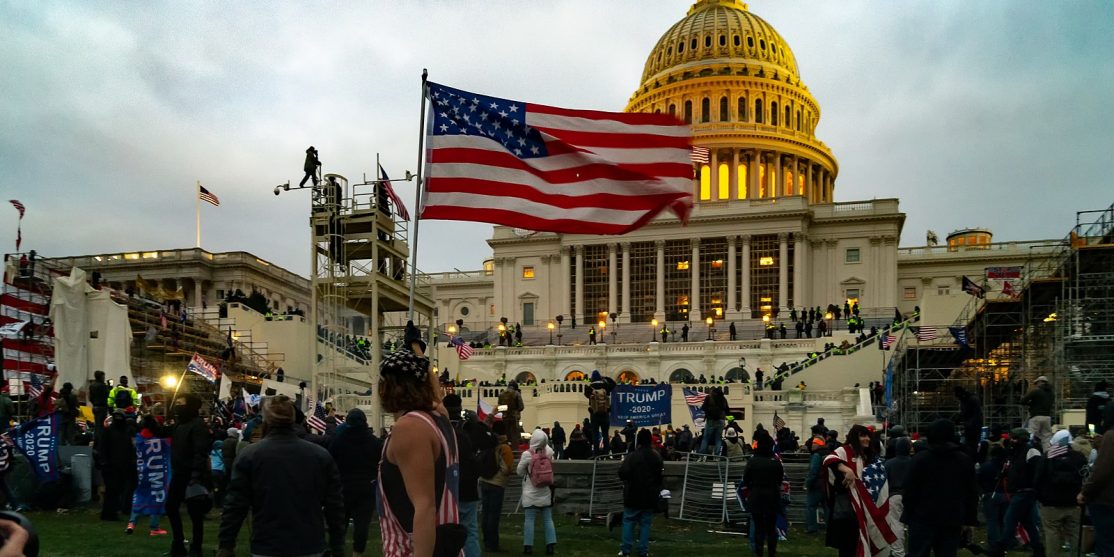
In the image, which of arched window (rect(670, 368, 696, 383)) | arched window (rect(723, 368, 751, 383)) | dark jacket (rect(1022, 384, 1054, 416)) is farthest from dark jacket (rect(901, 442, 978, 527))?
arched window (rect(670, 368, 696, 383))

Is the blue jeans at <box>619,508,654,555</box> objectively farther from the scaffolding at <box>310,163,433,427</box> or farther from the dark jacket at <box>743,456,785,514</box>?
the scaffolding at <box>310,163,433,427</box>

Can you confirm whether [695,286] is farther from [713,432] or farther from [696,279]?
[713,432]

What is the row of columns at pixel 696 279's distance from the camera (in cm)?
8000

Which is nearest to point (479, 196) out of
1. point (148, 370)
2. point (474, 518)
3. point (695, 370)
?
point (474, 518)

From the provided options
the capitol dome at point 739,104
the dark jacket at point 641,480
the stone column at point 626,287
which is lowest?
the dark jacket at point 641,480

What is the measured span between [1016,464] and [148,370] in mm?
31174

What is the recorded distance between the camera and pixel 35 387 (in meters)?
25.9

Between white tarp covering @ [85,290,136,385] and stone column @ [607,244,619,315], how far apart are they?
53.0 meters

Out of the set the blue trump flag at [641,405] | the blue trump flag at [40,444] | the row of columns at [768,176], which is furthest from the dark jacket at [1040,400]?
the row of columns at [768,176]

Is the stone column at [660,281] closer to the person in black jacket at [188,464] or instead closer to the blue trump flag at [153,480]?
the blue trump flag at [153,480]

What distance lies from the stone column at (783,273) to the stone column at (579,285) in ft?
49.4

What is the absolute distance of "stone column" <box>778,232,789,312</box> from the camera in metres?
79.4

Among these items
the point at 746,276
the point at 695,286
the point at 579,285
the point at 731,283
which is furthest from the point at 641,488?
the point at 579,285

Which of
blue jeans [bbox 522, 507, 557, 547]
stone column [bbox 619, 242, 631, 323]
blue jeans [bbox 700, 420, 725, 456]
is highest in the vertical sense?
stone column [bbox 619, 242, 631, 323]
